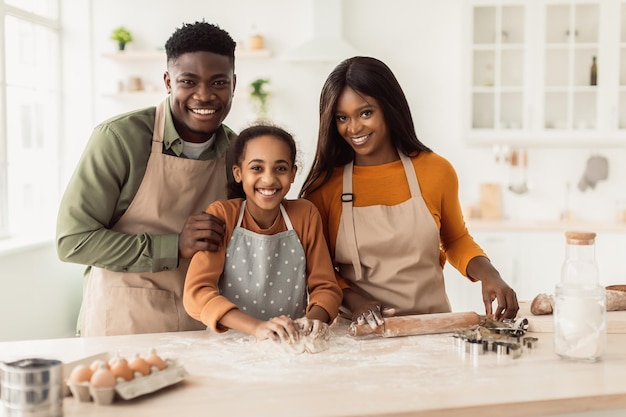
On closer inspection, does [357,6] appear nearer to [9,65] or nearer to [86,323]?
[9,65]

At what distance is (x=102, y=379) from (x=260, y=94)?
3.98 metres

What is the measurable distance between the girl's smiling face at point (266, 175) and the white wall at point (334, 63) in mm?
3339

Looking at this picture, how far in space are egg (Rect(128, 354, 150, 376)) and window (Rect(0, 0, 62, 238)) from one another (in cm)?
307

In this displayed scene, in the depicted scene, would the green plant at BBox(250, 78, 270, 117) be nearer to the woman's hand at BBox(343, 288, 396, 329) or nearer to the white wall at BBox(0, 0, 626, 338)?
the white wall at BBox(0, 0, 626, 338)

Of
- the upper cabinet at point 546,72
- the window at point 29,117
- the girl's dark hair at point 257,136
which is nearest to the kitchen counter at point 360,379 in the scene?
the girl's dark hair at point 257,136

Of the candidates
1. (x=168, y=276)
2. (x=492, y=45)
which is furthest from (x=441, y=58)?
(x=168, y=276)

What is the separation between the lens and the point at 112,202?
73.7 inches

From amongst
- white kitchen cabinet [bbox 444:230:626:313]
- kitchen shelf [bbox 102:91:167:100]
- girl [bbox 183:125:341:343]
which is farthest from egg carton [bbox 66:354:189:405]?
kitchen shelf [bbox 102:91:167:100]

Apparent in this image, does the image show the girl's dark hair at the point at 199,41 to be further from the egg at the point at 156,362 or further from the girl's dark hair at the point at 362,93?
the egg at the point at 156,362

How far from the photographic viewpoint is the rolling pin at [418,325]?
1644 mm

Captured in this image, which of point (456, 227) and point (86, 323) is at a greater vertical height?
point (456, 227)

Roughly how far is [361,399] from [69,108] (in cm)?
447

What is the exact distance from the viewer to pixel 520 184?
515 centimetres

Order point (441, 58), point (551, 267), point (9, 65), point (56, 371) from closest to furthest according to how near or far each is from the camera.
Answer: point (56, 371), point (9, 65), point (551, 267), point (441, 58)
